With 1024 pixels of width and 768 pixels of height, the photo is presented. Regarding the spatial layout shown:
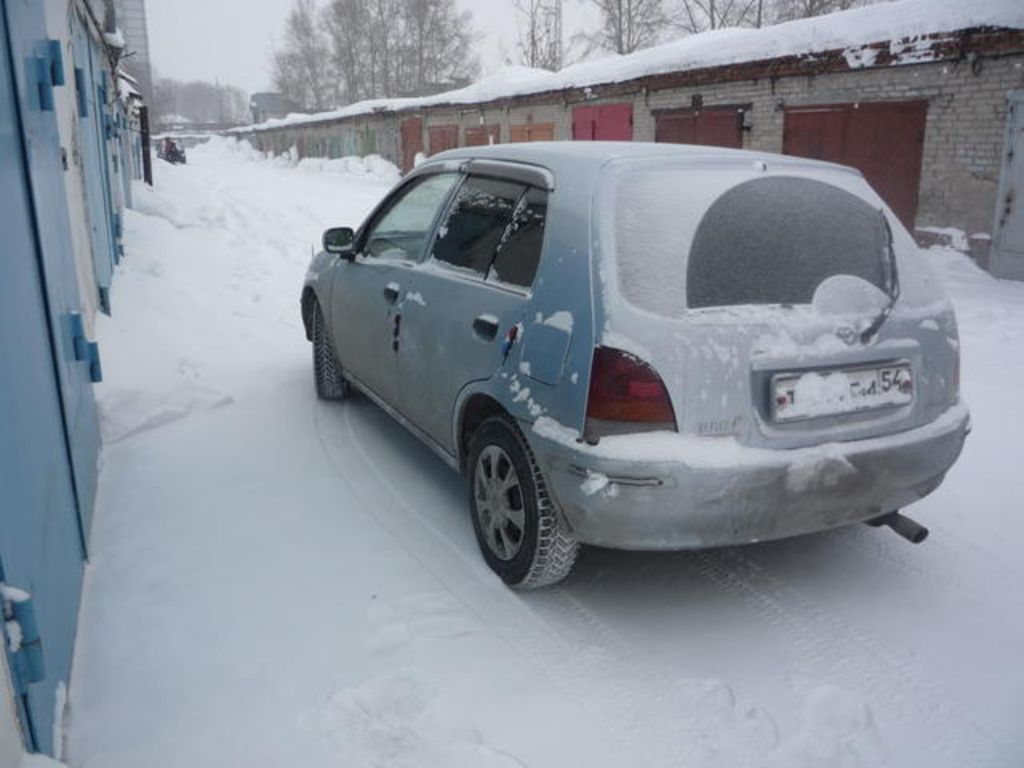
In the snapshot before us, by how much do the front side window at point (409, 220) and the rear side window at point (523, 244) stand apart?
707 millimetres

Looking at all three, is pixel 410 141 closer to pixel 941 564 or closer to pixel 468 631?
pixel 941 564

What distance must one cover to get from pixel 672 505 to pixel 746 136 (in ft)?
43.8

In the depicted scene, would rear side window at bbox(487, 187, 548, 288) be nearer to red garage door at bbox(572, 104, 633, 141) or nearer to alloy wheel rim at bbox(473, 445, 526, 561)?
alloy wheel rim at bbox(473, 445, 526, 561)

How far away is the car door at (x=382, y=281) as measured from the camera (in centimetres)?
402

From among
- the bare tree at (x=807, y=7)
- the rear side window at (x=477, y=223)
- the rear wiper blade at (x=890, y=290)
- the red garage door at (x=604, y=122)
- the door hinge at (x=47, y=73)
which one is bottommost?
the rear wiper blade at (x=890, y=290)

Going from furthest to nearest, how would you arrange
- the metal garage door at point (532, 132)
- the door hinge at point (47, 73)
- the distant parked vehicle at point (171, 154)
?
the distant parked vehicle at point (171, 154) → the metal garage door at point (532, 132) → the door hinge at point (47, 73)

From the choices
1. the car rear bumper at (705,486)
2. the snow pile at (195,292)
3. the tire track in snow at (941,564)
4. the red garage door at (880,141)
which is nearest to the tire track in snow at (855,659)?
the car rear bumper at (705,486)

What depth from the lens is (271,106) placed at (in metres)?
86.8

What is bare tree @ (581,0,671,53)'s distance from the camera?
45.2 meters

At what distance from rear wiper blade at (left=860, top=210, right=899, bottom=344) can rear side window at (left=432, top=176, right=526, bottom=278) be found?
1.40m

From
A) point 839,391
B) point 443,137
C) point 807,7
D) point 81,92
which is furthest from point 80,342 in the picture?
point 807,7

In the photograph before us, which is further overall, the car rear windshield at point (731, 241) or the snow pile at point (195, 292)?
the snow pile at point (195, 292)

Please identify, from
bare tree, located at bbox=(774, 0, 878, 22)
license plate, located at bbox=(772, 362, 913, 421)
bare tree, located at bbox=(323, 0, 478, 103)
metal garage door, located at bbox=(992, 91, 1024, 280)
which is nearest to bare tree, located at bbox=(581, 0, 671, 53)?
bare tree, located at bbox=(774, 0, 878, 22)

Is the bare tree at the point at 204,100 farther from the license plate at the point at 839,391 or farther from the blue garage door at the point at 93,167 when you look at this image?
the license plate at the point at 839,391
